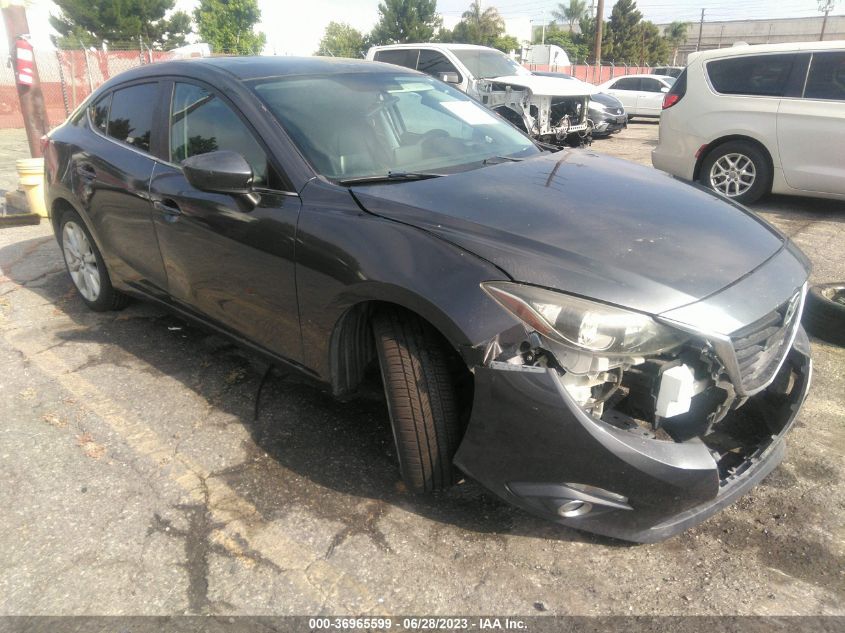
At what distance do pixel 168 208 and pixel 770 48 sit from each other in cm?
674

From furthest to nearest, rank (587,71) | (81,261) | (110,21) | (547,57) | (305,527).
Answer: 1. (110,21)
2. (587,71)
3. (547,57)
4. (81,261)
5. (305,527)

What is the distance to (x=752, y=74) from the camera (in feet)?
23.5

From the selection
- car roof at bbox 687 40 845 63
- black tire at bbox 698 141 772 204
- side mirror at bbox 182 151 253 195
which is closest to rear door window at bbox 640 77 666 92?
car roof at bbox 687 40 845 63

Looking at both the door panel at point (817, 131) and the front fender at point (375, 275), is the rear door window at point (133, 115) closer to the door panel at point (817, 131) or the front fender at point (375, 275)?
the front fender at point (375, 275)

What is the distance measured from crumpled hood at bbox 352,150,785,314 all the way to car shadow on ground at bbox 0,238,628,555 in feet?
2.94

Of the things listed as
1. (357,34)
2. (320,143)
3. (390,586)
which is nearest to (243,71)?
(320,143)

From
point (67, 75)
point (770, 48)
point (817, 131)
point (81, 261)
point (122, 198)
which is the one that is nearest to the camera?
point (122, 198)

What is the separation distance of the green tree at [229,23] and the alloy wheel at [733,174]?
42.8 meters

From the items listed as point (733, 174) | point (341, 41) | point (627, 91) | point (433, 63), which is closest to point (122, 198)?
point (733, 174)

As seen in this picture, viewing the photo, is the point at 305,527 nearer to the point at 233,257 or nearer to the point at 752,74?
the point at 233,257

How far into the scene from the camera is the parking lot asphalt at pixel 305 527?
7.06 ft

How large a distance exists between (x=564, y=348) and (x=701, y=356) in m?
0.41

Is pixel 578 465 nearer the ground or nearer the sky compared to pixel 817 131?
nearer the ground

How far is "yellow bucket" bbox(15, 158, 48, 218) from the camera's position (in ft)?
23.8
